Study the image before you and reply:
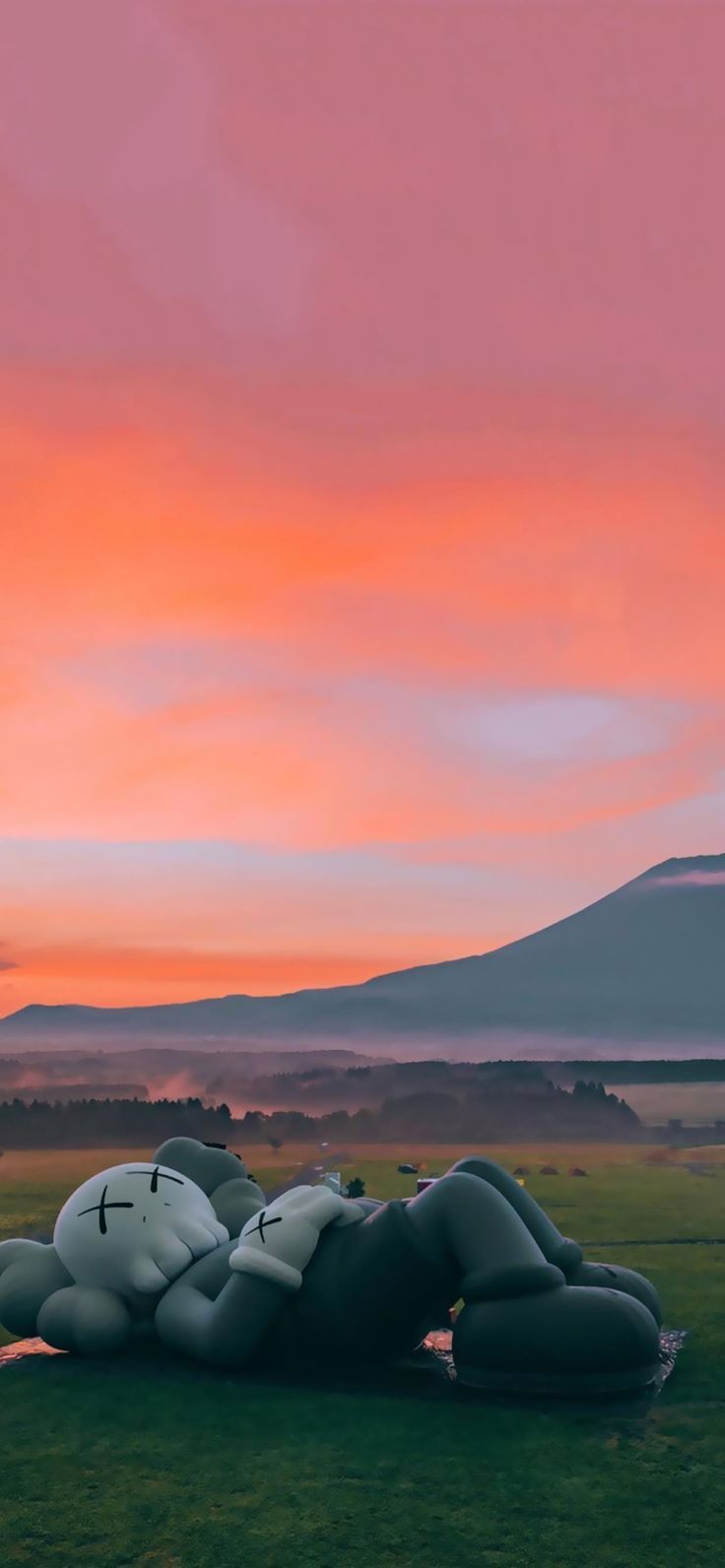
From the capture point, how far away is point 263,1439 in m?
5.57

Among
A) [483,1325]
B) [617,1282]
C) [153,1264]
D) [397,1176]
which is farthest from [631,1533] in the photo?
[397,1176]

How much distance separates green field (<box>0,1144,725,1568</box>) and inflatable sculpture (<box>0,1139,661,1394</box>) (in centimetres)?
23

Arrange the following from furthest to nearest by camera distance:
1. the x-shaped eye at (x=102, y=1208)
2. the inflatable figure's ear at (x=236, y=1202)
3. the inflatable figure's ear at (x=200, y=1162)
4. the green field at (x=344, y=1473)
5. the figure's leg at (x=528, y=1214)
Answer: the inflatable figure's ear at (x=200, y=1162)
the inflatable figure's ear at (x=236, y=1202)
the x-shaped eye at (x=102, y=1208)
the figure's leg at (x=528, y=1214)
the green field at (x=344, y=1473)

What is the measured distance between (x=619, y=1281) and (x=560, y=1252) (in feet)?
1.13

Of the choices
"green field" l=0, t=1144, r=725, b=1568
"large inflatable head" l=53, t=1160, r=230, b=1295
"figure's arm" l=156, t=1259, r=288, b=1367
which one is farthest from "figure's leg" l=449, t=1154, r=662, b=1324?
"large inflatable head" l=53, t=1160, r=230, b=1295

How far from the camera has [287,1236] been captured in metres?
6.59

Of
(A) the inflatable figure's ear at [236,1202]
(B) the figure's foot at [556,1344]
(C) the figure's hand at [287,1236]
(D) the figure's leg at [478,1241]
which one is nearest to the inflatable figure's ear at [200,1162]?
(A) the inflatable figure's ear at [236,1202]

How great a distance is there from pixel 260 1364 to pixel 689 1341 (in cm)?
244

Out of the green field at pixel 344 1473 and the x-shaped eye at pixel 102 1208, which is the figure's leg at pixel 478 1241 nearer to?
the green field at pixel 344 1473

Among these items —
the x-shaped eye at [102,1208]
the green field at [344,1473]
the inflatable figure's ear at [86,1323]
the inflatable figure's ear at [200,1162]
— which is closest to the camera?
the green field at [344,1473]

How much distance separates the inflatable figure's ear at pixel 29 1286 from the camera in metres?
7.28

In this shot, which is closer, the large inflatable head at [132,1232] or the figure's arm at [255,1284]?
the figure's arm at [255,1284]

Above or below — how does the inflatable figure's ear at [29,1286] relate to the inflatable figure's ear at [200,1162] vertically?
below

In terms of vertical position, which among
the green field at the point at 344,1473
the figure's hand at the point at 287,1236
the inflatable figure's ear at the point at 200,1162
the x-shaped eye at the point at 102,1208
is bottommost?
the green field at the point at 344,1473
